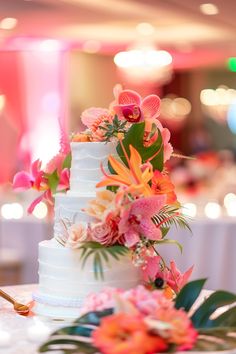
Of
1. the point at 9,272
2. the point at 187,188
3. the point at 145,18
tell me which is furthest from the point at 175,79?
the point at 9,272

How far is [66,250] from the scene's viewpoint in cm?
247

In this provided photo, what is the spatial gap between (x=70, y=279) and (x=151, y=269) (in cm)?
24

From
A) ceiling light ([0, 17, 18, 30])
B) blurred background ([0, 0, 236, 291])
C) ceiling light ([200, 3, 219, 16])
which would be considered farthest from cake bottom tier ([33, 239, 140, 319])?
ceiling light ([0, 17, 18, 30])

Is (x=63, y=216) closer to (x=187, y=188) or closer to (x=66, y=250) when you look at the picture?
(x=66, y=250)

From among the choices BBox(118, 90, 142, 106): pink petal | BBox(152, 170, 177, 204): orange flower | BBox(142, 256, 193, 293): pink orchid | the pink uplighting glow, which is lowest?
BBox(142, 256, 193, 293): pink orchid

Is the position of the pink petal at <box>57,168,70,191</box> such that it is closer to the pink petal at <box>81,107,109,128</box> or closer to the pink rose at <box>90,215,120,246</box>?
the pink petal at <box>81,107,109,128</box>

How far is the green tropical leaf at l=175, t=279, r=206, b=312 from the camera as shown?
2.30 metres

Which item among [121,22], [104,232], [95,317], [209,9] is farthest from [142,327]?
[121,22]

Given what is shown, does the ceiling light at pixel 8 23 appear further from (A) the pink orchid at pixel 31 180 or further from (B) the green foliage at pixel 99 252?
(B) the green foliage at pixel 99 252

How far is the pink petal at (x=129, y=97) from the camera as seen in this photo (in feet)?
8.54

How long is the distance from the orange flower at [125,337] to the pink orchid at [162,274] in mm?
528

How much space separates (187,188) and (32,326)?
6.57 metres

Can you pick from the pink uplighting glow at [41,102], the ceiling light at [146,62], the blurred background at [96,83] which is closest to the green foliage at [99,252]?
the blurred background at [96,83]

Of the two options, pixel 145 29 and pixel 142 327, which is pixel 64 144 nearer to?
pixel 142 327
